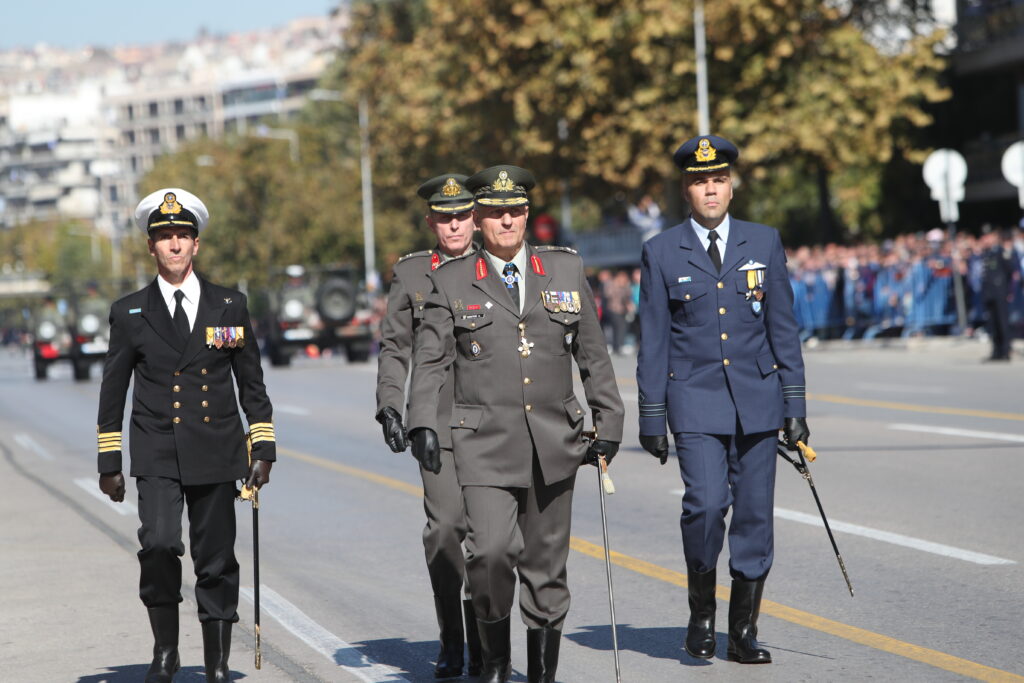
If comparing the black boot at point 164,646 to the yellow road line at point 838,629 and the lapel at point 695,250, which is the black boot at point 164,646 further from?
the yellow road line at point 838,629

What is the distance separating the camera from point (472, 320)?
6270mm

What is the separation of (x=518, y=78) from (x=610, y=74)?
2530mm

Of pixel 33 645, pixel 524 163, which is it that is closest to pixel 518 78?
pixel 524 163

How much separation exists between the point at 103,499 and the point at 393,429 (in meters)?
7.93

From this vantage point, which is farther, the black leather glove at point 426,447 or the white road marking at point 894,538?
the white road marking at point 894,538

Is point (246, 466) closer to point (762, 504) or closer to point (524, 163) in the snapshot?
point (762, 504)

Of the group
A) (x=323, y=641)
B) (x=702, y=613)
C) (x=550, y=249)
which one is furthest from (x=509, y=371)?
(x=323, y=641)

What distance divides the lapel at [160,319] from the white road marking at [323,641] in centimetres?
153

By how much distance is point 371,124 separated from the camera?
54156 mm

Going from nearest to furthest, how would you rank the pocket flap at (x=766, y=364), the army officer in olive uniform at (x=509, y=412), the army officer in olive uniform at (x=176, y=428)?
the army officer in olive uniform at (x=509, y=412)
the army officer in olive uniform at (x=176, y=428)
the pocket flap at (x=766, y=364)

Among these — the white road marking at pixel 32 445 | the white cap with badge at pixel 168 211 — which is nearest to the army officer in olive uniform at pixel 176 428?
the white cap with badge at pixel 168 211

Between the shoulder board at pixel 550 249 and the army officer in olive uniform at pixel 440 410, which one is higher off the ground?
the shoulder board at pixel 550 249

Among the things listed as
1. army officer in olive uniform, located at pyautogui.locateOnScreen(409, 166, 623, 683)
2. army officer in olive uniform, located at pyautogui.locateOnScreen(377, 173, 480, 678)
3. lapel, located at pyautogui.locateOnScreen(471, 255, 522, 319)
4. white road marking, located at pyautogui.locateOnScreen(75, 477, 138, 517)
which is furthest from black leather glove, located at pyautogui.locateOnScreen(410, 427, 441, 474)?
white road marking, located at pyautogui.locateOnScreen(75, 477, 138, 517)

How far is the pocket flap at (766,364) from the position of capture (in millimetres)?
7062
